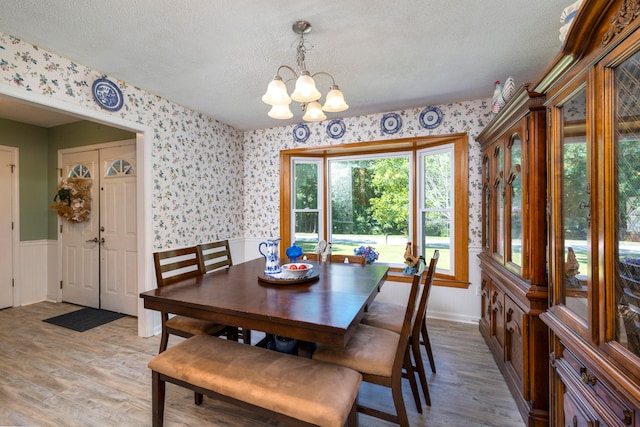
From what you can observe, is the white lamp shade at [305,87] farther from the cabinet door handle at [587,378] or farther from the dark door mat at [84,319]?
the dark door mat at [84,319]

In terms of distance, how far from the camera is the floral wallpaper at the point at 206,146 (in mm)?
2227

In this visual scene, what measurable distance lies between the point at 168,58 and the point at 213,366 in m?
2.25

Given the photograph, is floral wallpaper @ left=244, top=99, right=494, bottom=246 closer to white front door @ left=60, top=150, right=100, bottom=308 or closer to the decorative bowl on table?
white front door @ left=60, top=150, right=100, bottom=308

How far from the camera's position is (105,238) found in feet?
12.0

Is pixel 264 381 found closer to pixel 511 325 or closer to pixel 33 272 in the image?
pixel 511 325

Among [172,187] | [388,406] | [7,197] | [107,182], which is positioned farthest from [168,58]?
[7,197]

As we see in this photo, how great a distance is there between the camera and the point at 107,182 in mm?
3627

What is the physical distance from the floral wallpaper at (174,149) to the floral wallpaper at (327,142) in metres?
0.20

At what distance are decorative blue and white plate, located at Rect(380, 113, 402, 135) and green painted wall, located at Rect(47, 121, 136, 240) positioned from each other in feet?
9.85

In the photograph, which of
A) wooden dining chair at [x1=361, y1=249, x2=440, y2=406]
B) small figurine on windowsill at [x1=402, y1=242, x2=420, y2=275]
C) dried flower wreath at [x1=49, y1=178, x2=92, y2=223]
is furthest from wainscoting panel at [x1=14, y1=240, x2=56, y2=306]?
small figurine on windowsill at [x1=402, y1=242, x2=420, y2=275]

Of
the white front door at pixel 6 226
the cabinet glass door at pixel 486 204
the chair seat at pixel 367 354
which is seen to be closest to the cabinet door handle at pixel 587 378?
the chair seat at pixel 367 354

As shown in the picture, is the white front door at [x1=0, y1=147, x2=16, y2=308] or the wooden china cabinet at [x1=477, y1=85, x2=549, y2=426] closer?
the wooden china cabinet at [x1=477, y1=85, x2=549, y2=426]

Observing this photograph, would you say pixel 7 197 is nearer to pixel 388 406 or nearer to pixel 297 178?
pixel 297 178

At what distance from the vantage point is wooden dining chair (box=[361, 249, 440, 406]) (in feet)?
5.85
